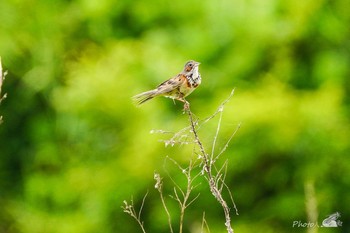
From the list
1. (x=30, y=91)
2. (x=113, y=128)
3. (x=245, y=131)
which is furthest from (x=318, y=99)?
(x=30, y=91)

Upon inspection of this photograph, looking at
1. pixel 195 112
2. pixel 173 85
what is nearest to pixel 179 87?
pixel 173 85

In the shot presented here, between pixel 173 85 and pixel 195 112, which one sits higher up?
pixel 195 112

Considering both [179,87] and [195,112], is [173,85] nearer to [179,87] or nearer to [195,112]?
[179,87]

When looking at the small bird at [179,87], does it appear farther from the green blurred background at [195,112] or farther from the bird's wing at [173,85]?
the green blurred background at [195,112]

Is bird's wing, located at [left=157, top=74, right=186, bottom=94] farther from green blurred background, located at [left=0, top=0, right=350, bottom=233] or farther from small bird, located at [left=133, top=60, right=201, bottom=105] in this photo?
green blurred background, located at [left=0, top=0, right=350, bottom=233]

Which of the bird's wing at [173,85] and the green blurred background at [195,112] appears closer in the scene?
the bird's wing at [173,85]

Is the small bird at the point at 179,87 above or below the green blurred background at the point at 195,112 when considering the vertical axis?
below

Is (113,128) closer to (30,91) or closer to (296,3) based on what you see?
(30,91)

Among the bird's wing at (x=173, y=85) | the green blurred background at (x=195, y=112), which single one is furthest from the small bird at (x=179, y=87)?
the green blurred background at (x=195, y=112)
